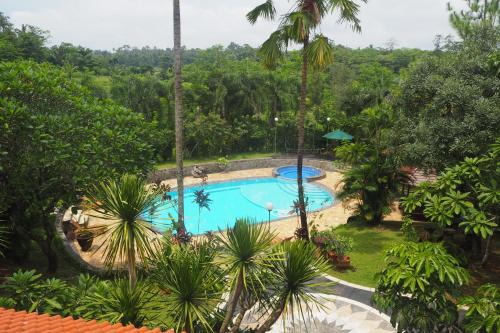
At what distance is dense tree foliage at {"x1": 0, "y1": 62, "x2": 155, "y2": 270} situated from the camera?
34.3 ft

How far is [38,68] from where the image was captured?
12.3 meters

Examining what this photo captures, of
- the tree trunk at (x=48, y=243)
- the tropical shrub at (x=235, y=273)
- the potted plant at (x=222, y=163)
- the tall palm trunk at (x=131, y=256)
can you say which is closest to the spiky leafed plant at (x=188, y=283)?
the tropical shrub at (x=235, y=273)

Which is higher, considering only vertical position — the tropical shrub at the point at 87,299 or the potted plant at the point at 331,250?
the tropical shrub at the point at 87,299

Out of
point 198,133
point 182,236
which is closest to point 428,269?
point 182,236

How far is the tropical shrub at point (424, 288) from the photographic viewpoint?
813cm

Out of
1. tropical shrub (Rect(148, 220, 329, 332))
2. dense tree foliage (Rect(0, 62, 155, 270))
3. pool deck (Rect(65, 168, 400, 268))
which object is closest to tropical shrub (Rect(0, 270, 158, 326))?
tropical shrub (Rect(148, 220, 329, 332))

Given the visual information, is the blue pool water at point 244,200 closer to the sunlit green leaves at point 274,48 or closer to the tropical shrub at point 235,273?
the sunlit green leaves at point 274,48

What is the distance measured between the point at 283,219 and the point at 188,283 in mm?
13924

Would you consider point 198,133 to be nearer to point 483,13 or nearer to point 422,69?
point 422,69

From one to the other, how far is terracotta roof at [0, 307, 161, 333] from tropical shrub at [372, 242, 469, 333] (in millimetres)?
5272

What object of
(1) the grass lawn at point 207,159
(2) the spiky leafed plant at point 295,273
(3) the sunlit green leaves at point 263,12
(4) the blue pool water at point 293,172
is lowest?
(4) the blue pool water at point 293,172

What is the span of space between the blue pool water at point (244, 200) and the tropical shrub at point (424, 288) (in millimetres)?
13084

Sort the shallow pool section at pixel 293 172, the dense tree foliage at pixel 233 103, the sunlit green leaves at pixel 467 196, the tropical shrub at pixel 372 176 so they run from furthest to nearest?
the dense tree foliage at pixel 233 103, the shallow pool section at pixel 293 172, the tropical shrub at pixel 372 176, the sunlit green leaves at pixel 467 196

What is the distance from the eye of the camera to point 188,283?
21.4 feet
